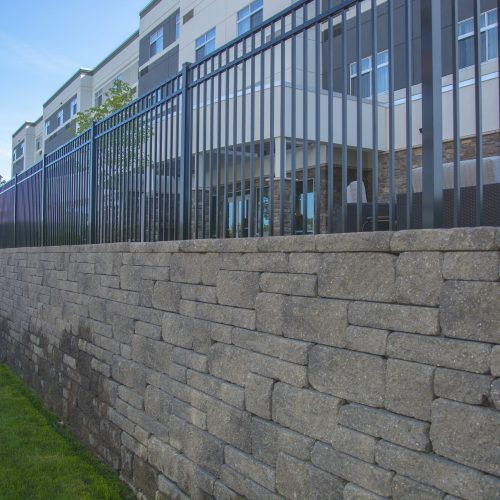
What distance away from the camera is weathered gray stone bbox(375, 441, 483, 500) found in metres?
1.83

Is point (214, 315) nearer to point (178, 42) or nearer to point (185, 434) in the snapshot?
point (185, 434)

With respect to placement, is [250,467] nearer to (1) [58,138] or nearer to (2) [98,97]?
(2) [98,97]

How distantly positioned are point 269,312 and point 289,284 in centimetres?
22

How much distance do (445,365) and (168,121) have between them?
3.34m

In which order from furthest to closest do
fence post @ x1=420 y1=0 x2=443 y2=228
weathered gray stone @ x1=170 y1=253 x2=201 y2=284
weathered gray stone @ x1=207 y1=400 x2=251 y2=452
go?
1. weathered gray stone @ x1=170 y1=253 x2=201 y2=284
2. weathered gray stone @ x1=207 y1=400 x2=251 y2=452
3. fence post @ x1=420 y1=0 x2=443 y2=228

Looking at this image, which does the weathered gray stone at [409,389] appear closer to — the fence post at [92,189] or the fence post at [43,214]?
the fence post at [92,189]

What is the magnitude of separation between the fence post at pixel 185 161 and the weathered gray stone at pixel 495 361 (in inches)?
109

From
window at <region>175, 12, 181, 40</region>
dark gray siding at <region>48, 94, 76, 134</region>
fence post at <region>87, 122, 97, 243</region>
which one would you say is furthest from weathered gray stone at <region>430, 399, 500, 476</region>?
dark gray siding at <region>48, 94, 76, 134</region>

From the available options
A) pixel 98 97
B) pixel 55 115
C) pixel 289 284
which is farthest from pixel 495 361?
pixel 55 115

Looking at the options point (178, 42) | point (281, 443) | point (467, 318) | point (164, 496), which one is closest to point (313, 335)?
point (281, 443)

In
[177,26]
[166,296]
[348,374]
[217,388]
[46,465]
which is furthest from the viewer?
[177,26]

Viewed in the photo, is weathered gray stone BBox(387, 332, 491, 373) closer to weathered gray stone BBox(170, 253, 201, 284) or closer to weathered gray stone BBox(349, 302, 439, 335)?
weathered gray stone BBox(349, 302, 439, 335)

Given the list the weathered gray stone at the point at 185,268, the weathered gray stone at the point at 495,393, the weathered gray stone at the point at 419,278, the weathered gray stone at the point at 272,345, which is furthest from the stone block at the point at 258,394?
the weathered gray stone at the point at 495,393

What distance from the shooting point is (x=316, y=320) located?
252 cm
